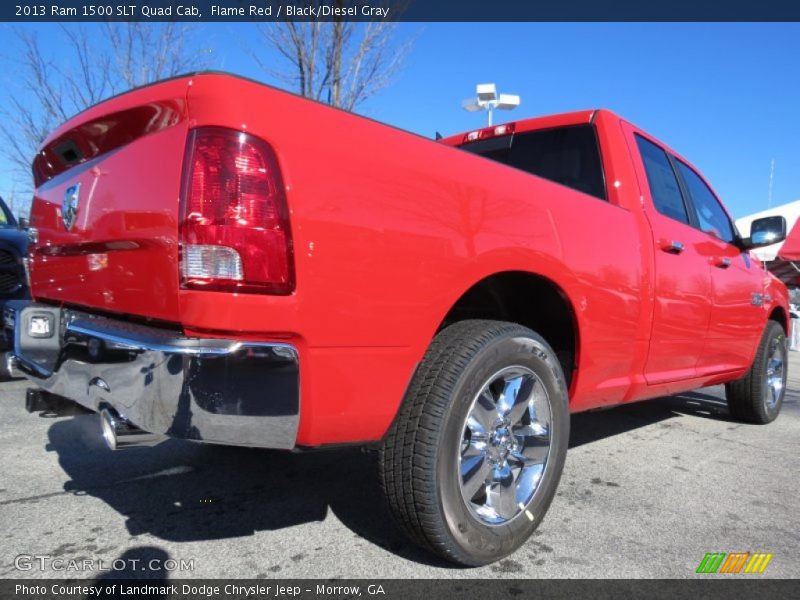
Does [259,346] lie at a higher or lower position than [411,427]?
higher

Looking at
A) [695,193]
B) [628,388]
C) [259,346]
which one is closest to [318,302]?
[259,346]

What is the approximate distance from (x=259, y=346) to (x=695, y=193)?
340 cm

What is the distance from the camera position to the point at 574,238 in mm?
2496

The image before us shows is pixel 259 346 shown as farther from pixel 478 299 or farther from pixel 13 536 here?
pixel 13 536

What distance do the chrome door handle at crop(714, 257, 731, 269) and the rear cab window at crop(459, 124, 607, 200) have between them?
44.0 inches

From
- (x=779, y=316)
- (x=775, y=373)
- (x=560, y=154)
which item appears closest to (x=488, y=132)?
(x=560, y=154)

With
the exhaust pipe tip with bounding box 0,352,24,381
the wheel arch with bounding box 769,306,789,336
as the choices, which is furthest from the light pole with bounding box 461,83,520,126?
the exhaust pipe tip with bounding box 0,352,24,381

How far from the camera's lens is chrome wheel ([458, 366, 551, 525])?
2141 millimetres

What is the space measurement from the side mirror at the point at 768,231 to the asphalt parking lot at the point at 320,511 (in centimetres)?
144

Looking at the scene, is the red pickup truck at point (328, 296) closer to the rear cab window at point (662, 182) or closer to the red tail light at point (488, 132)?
the rear cab window at point (662, 182)

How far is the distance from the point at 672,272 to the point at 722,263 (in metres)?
0.86

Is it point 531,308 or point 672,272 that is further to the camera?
point 672,272

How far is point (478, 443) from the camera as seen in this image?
2.16 metres

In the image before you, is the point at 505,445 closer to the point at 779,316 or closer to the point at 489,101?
the point at 779,316
